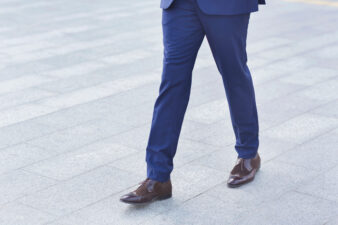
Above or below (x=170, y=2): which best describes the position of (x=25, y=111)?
below

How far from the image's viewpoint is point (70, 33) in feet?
29.2

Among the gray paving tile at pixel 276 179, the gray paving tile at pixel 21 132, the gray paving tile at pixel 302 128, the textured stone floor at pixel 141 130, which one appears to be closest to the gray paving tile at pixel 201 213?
the textured stone floor at pixel 141 130

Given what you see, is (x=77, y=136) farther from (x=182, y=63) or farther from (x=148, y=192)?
(x=182, y=63)

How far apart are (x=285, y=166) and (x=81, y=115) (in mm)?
1783

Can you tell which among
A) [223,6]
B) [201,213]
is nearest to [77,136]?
[201,213]

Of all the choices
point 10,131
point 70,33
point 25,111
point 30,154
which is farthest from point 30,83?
point 70,33

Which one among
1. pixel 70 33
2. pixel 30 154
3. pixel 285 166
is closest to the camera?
pixel 285 166

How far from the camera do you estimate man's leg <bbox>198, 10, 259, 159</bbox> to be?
3.71 metres

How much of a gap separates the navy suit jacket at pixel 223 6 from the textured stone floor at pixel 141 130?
3.23 feet

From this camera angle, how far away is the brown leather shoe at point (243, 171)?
13.2 feet

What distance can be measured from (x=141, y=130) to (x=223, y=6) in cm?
163

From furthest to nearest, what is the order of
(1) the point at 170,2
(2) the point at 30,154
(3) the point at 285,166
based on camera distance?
(2) the point at 30,154 < (3) the point at 285,166 < (1) the point at 170,2

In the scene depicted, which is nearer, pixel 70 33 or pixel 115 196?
pixel 115 196

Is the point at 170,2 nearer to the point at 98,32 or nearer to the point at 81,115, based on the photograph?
the point at 81,115
